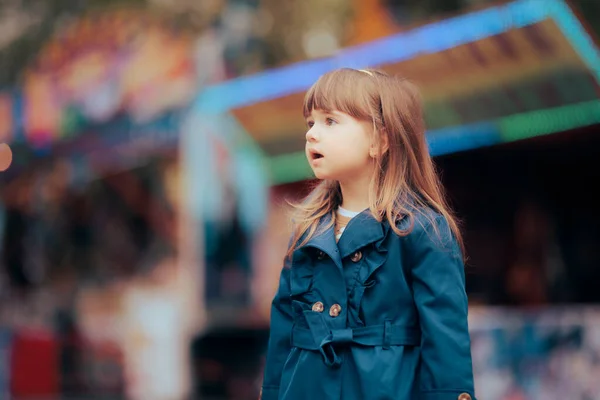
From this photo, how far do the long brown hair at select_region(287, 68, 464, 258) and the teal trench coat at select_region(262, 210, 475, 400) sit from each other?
0.07 m

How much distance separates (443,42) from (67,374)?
17.2 ft

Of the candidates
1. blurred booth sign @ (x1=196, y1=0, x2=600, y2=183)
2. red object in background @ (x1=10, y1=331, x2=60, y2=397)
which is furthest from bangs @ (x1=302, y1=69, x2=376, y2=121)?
red object in background @ (x1=10, y1=331, x2=60, y2=397)

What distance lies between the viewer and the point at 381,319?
248cm

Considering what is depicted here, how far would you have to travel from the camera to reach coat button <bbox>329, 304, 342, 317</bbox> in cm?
251

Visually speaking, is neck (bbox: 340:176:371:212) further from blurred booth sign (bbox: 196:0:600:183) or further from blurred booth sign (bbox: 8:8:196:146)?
blurred booth sign (bbox: 8:8:196:146)

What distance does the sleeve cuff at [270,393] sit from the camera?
2.68 meters

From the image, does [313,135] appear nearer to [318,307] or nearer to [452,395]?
[318,307]

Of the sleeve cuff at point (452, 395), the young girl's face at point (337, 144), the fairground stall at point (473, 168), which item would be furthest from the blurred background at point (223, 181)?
the sleeve cuff at point (452, 395)

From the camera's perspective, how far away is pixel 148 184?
30.7 ft

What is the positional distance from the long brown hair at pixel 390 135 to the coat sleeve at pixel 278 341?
0.13 m

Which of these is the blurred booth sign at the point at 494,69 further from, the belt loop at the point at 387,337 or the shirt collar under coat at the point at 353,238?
the belt loop at the point at 387,337

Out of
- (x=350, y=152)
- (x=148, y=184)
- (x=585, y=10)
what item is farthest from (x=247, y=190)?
(x=350, y=152)

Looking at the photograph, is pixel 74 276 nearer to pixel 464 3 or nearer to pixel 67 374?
pixel 67 374

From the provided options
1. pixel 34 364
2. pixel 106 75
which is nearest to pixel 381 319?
pixel 106 75
